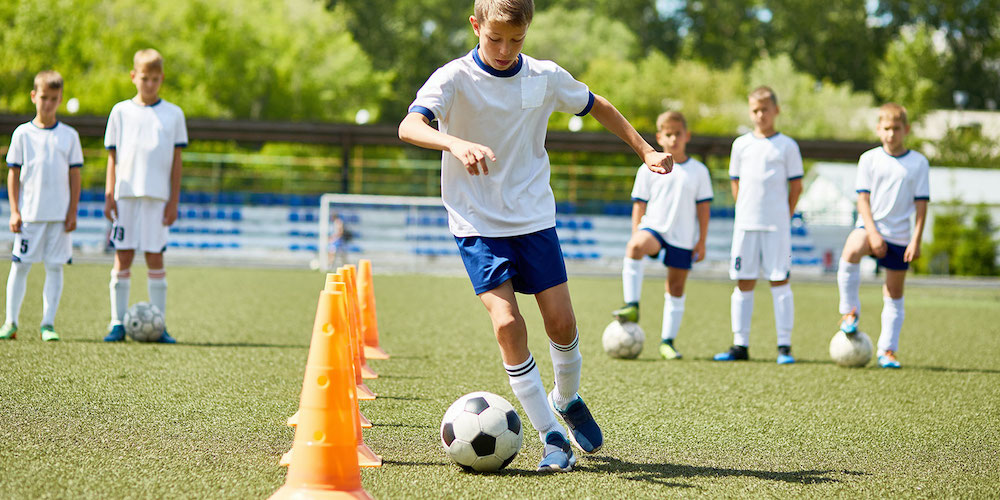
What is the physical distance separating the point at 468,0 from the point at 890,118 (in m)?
58.1

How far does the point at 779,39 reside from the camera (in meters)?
64.8

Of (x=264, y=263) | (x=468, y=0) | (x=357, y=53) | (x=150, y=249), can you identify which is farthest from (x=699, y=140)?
(x=468, y=0)

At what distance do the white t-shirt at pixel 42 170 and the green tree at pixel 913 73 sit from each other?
5692 cm

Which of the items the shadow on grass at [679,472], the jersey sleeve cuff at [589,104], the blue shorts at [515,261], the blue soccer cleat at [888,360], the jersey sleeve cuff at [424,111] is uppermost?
the jersey sleeve cuff at [589,104]

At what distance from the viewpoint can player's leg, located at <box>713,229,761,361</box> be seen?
26.0 feet

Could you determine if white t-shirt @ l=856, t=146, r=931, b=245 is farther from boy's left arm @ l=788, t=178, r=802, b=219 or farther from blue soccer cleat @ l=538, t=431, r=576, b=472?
blue soccer cleat @ l=538, t=431, r=576, b=472

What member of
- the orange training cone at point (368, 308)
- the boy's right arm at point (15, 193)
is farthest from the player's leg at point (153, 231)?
the orange training cone at point (368, 308)

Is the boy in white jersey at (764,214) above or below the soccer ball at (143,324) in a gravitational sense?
above

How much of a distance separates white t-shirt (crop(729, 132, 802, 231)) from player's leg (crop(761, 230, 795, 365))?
0.10 meters

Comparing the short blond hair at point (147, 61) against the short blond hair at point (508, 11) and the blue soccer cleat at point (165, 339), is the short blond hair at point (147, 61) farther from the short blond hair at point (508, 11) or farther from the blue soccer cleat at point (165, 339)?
the short blond hair at point (508, 11)

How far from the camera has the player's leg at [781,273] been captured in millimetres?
7852

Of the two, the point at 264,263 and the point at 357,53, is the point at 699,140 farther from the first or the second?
the point at 357,53

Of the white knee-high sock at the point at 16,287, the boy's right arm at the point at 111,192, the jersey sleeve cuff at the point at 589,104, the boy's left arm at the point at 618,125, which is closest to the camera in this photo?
the boy's left arm at the point at 618,125

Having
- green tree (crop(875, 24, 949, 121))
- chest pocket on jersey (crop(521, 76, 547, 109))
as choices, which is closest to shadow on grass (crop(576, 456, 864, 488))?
chest pocket on jersey (crop(521, 76, 547, 109))
